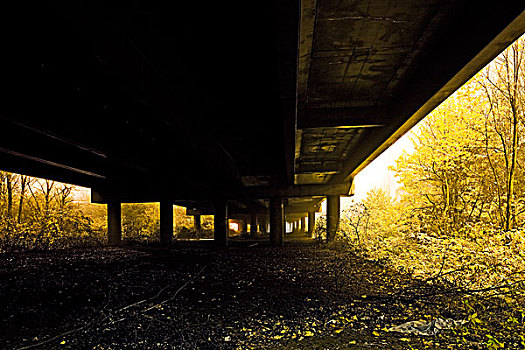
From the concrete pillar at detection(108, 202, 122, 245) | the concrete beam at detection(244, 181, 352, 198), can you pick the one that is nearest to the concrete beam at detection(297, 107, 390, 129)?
the concrete beam at detection(244, 181, 352, 198)

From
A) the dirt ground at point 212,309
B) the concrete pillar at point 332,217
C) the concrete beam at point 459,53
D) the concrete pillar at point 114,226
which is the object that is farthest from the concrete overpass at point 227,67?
the concrete pillar at point 114,226

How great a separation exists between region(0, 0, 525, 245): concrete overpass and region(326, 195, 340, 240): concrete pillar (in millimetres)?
9481

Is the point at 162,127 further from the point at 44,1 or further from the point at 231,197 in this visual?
the point at 231,197

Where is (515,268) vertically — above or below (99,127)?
below

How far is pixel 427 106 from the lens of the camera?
17.7 ft

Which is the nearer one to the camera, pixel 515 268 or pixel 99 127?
pixel 515 268

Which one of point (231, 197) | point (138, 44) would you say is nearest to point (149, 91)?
point (138, 44)

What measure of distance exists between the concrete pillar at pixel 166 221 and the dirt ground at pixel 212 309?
8637 millimetres

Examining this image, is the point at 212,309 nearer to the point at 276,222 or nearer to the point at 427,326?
the point at 427,326

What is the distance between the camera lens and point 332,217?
18.2 meters

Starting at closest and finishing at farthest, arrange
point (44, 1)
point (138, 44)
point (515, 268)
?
point (44, 1) → point (138, 44) → point (515, 268)

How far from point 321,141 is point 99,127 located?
5.44 metres

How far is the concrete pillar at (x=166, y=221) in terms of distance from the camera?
690 inches

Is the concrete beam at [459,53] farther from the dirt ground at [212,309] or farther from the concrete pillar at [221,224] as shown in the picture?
the concrete pillar at [221,224]
